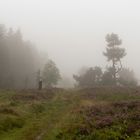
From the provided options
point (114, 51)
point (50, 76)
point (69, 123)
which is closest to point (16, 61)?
point (50, 76)

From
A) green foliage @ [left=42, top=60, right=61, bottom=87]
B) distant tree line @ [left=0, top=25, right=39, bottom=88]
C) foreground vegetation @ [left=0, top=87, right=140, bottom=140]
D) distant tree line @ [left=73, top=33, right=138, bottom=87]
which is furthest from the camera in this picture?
distant tree line @ [left=0, top=25, right=39, bottom=88]

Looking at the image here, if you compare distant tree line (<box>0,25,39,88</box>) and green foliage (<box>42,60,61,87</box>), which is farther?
distant tree line (<box>0,25,39,88</box>)

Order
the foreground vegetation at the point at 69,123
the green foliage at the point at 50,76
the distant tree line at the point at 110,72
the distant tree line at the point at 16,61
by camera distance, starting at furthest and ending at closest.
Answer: the distant tree line at the point at 16,61
the green foliage at the point at 50,76
the distant tree line at the point at 110,72
the foreground vegetation at the point at 69,123

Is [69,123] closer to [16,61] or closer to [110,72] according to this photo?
[110,72]

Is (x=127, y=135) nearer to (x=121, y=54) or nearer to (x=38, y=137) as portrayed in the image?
(x=38, y=137)

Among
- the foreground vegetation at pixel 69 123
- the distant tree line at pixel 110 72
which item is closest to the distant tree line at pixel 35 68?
the distant tree line at pixel 110 72

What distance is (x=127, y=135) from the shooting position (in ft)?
69.6

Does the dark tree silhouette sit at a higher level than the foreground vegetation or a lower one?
higher

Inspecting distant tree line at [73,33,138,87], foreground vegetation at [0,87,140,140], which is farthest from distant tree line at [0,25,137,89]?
foreground vegetation at [0,87,140,140]

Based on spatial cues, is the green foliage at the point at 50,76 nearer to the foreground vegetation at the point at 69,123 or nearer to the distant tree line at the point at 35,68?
the distant tree line at the point at 35,68

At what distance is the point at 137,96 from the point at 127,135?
22.4 m

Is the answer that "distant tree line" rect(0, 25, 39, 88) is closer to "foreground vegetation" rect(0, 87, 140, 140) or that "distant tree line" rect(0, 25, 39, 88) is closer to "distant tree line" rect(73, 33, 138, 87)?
"distant tree line" rect(73, 33, 138, 87)

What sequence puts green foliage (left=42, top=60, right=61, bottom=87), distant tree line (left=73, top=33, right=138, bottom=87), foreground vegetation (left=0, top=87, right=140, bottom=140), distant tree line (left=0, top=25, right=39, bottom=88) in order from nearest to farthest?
1. foreground vegetation (left=0, top=87, right=140, bottom=140)
2. distant tree line (left=73, top=33, right=138, bottom=87)
3. green foliage (left=42, top=60, right=61, bottom=87)
4. distant tree line (left=0, top=25, right=39, bottom=88)

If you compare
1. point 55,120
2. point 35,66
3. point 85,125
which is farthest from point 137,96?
point 35,66
